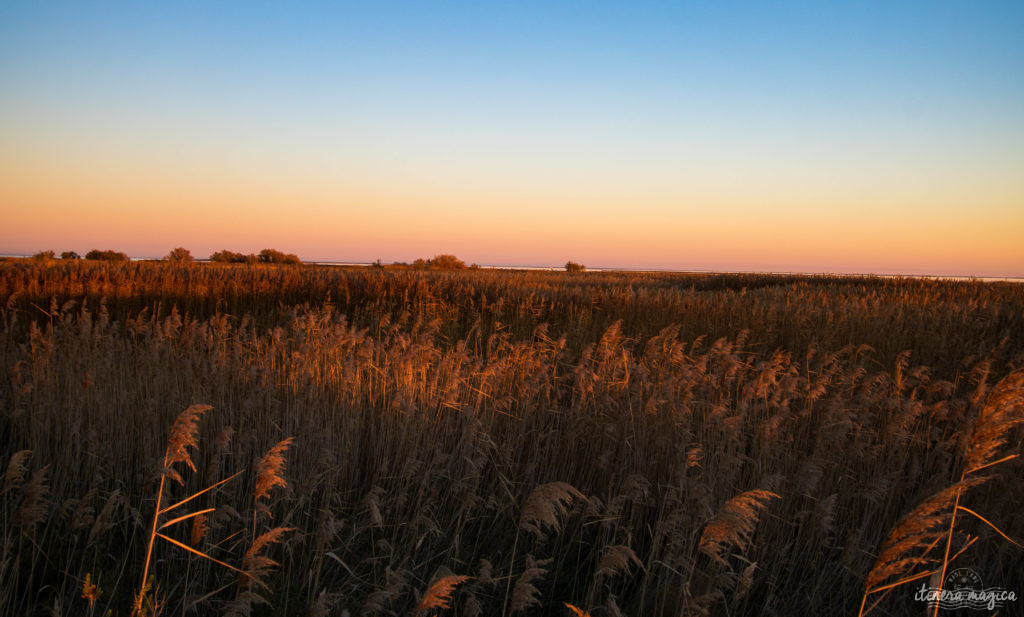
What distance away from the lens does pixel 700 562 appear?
285cm

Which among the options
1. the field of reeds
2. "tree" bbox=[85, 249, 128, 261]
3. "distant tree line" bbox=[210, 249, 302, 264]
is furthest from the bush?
the field of reeds

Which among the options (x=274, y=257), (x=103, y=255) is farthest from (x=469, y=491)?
(x=274, y=257)

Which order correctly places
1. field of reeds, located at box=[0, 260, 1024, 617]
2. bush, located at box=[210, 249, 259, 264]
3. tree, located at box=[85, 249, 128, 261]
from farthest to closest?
bush, located at box=[210, 249, 259, 264]
tree, located at box=[85, 249, 128, 261]
field of reeds, located at box=[0, 260, 1024, 617]

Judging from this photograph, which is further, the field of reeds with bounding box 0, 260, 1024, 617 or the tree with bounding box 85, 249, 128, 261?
the tree with bounding box 85, 249, 128, 261

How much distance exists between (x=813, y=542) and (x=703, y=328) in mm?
6239

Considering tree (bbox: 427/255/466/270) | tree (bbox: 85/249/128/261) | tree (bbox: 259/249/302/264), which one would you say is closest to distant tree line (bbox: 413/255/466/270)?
tree (bbox: 427/255/466/270)

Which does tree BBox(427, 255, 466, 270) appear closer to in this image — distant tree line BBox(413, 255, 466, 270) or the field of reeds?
Answer: distant tree line BBox(413, 255, 466, 270)

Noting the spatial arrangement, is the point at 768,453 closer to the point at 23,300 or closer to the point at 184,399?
the point at 184,399

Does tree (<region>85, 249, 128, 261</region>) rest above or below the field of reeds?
above

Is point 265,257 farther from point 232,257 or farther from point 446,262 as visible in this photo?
point 446,262

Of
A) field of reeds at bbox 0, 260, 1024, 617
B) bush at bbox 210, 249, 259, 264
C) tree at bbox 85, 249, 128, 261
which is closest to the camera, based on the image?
field of reeds at bbox 0, 260, 1024, 617

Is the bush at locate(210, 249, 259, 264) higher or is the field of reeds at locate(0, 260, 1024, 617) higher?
the bush at locate(210, 249, 259, 264)

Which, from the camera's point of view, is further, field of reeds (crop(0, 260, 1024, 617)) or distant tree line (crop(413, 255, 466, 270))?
distant tree line (crop(413, 255, 466, 270))

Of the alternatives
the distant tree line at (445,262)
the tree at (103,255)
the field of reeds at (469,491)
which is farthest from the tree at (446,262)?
the field of reeds at (469,491)
